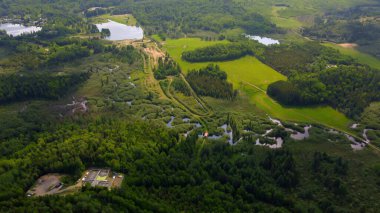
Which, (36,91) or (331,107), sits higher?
(36,91)

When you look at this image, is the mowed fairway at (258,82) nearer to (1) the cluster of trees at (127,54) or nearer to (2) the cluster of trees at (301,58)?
(2) the cluster of trees at (301,58)

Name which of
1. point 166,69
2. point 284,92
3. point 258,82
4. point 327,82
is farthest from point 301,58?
point 166,69

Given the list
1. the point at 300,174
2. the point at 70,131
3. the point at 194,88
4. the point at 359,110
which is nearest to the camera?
the point at 300,174

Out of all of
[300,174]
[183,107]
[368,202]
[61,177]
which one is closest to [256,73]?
[183,107]

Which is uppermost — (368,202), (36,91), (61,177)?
(36,91)

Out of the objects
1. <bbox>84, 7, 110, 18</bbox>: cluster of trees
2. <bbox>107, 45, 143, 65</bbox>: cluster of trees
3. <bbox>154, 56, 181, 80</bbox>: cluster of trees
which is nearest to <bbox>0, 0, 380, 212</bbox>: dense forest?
<bbox>154, 56, 181, 80</bbox>: cluster of trees

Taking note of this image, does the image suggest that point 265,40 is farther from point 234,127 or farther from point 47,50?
point 47,50

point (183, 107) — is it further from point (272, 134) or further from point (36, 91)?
point (36, 91)
